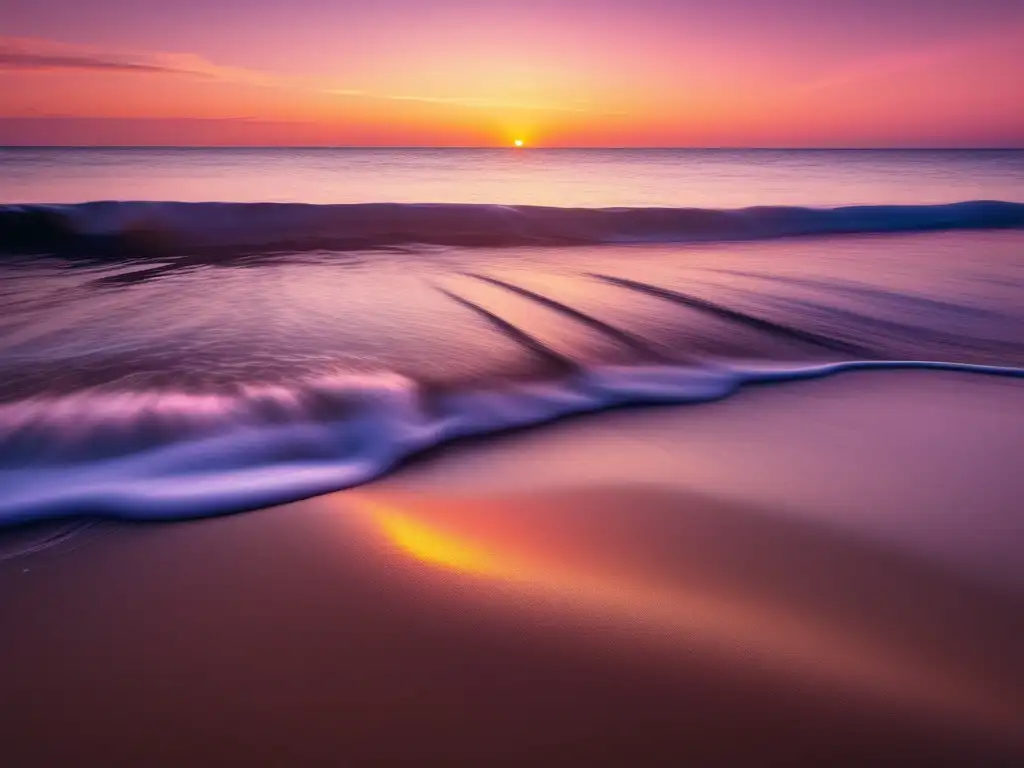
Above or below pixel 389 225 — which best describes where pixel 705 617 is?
below

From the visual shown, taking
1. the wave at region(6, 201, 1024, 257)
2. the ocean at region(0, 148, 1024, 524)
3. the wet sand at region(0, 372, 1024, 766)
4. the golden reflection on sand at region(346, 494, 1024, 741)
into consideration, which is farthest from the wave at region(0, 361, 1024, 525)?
the wave at region(6, 201, 1024, 257)

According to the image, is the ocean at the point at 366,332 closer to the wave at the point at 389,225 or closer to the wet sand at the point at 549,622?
the wave at the point at 389,225

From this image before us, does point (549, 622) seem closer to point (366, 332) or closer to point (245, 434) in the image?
point (245, 434)

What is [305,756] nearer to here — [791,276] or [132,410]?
[132,410]

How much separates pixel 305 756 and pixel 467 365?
2.53 meters

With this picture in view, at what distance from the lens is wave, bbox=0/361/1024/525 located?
2.25m

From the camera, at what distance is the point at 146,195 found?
13.4 meters

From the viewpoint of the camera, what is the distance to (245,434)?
8.89 feet

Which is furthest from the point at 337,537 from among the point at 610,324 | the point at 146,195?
the point at 146,195

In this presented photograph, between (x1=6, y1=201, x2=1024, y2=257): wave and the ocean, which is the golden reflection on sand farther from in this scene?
(x1=6, y1=201, x2=1024, y2=257): wave

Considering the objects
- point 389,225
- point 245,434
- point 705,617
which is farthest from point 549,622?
Answer: point 389,225

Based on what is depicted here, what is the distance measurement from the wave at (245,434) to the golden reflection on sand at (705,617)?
538 millimetres

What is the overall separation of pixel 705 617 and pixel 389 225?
9531 millimetres

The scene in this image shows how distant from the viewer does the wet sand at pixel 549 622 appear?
4.33ft
